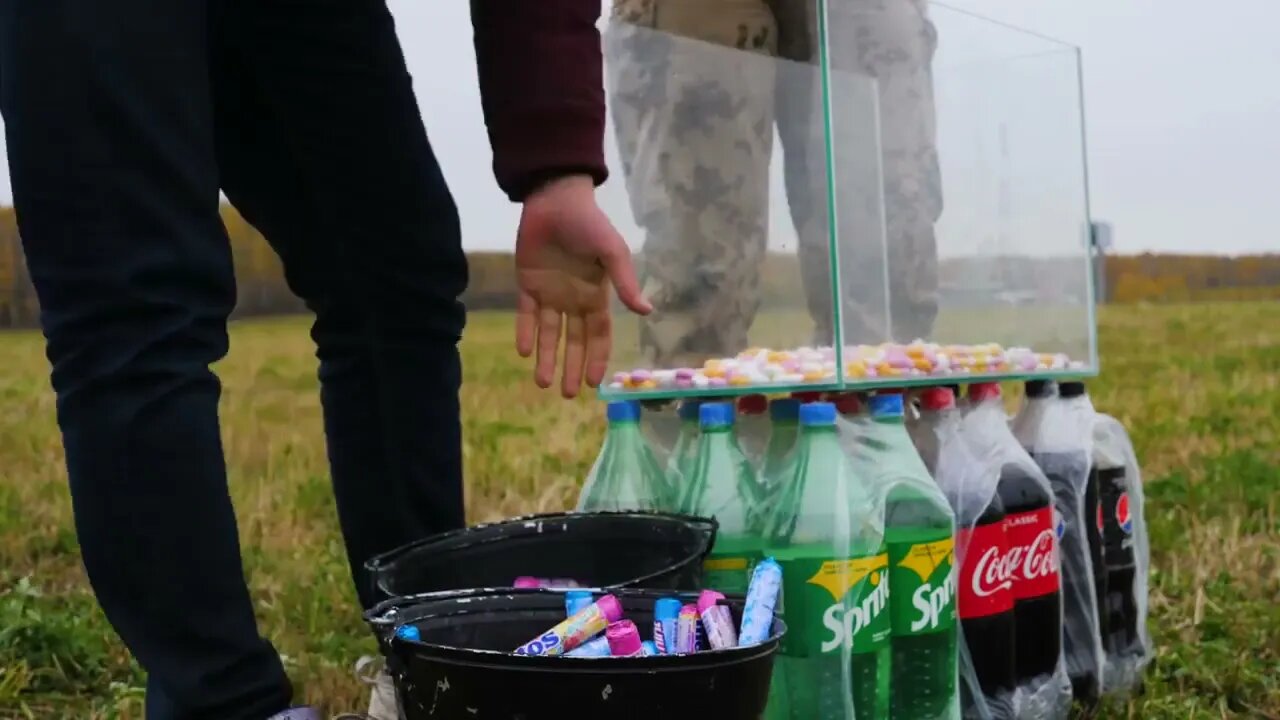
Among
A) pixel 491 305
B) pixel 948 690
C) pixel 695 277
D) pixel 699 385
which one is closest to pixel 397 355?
pixel 699 385

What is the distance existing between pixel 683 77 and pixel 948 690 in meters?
0.76

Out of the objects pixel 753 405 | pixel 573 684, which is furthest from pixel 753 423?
pixel 573 684

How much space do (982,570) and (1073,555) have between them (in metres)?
0.21

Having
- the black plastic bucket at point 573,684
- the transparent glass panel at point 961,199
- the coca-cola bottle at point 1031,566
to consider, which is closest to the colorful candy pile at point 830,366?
the transparent glass panel at point 961,199

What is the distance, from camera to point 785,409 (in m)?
1.19

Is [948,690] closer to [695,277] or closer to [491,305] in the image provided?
[695,277]

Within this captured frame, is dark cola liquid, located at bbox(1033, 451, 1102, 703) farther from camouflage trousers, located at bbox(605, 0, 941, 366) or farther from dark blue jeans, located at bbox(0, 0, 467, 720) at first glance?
dark blue jeans, located at bbox(0, 0, 467, 720)

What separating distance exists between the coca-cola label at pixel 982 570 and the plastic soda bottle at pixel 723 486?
0.21 metres

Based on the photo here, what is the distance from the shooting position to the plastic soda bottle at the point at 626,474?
1.25 meters

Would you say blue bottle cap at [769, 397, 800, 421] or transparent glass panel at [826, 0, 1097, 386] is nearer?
blue bottle cap at [769, 397, 800, 421]

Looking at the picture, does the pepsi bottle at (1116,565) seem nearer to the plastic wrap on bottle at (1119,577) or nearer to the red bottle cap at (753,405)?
the plastic wrap on bottle at (1119,577)

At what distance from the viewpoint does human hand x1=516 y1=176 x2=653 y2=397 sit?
3.10 feet

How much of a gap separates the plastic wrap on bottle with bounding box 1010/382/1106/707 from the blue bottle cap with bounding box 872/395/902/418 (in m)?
0.29

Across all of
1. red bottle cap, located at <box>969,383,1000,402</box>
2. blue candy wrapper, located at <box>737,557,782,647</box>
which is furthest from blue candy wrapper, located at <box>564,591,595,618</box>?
red bottle cap, located at <box>969,383,1000,402</box>
